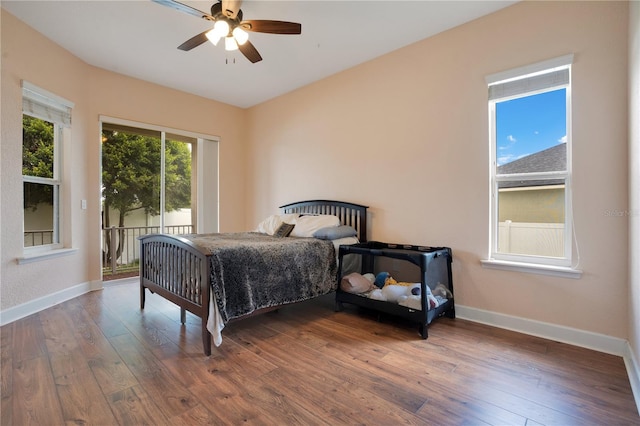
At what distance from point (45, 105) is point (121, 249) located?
218 cm

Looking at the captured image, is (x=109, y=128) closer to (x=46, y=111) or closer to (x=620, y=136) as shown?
(x=46, y=111)

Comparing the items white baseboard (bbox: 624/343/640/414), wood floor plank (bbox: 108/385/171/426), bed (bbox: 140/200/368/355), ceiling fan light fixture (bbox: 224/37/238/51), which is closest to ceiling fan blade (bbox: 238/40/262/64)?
ceiling fan light fixture (bbox: 224/37/238/51)

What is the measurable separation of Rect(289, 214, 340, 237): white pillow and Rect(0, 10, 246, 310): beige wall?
214 cm

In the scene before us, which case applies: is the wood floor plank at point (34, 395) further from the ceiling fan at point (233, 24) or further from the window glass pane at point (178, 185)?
the window glass pane at point (178, 185)

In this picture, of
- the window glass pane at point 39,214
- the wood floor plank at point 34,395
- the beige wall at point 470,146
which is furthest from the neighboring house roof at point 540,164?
the window glass pane at point 39,214

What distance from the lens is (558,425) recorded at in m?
1.42

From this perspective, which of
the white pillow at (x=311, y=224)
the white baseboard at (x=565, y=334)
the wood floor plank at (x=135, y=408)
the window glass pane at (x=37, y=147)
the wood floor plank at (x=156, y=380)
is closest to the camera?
the wood floor plank at (x=135, y=408)

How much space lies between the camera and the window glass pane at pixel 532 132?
94.4 inches

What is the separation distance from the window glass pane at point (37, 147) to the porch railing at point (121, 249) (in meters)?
1.23

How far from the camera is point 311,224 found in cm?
340

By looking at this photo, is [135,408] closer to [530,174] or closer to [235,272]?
[235,272]

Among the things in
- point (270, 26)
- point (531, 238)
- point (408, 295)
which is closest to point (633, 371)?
point (531, 238)

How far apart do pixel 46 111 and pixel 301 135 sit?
9.31 feet

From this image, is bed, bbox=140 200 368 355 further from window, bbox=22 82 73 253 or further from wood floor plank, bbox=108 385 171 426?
window, bbox=22 82 73 253
